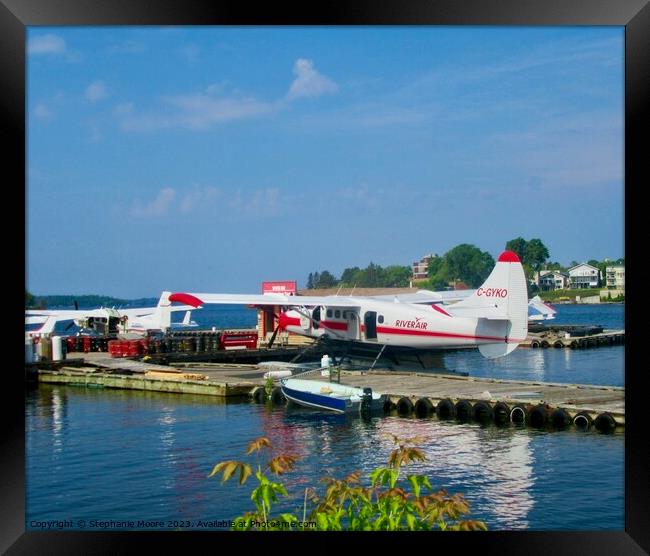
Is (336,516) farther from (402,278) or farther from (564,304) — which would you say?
(564,304)

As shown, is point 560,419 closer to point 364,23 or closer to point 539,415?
point 539,415

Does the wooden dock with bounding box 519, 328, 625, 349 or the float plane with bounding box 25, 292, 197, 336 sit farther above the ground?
the float plane with bounding box 25, 292, 197, 336

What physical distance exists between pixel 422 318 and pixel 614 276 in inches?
2120

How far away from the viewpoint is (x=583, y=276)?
84.4 m

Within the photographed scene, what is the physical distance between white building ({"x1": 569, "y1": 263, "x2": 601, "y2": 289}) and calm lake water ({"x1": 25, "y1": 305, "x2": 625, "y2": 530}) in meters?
66.2

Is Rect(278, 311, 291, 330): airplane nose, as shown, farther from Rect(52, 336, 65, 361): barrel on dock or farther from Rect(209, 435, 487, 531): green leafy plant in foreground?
Rect(209, 435, 487, 531): green leafy plant in foreground

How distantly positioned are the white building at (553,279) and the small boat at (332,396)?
229ft

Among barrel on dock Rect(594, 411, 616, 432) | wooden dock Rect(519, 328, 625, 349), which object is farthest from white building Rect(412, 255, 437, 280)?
barrel on dock Rect(594, 411, 616, 432)

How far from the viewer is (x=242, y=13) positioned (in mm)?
5512

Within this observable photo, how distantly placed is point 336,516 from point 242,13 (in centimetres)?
353

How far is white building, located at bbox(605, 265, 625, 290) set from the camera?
7106 centimetres

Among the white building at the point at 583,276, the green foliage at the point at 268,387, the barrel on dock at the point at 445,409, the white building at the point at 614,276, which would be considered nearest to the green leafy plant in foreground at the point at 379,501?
the barrel on dock at the point at 445,409

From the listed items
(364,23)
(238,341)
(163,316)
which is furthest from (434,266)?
(364,23)

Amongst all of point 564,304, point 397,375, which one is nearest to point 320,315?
point 397,375
